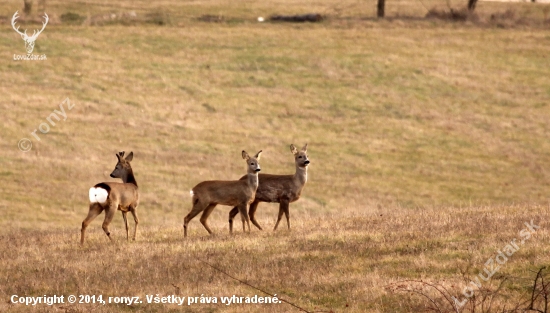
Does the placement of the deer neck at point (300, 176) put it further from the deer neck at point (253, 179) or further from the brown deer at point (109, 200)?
the brown deer at point (109, 200)

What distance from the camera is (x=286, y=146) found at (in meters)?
40.3

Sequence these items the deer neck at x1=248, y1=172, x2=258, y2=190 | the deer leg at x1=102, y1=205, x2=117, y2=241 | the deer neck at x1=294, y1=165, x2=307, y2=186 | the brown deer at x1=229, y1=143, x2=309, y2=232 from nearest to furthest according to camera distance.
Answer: the deer leg at x1=102, y1=205, x2=117, y2=241, the deer neck at x1=248, y1=172, x2=258, y2=190, the brown deer at x1=229, y1=143, x2=309, y2=232, the deer neck at x1=294, y1=165, x2=307, y2=186

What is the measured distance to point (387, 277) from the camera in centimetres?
1357

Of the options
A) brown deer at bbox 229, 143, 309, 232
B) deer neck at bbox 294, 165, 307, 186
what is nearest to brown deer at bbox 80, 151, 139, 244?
brown deer at bbox 229, 143, 309, 232

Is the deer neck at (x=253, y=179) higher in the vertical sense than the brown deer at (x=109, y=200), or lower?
higher

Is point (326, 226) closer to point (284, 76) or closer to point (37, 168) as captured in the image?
point (37, 168)

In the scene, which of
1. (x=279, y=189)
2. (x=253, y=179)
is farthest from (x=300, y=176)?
(x=253, y=179)

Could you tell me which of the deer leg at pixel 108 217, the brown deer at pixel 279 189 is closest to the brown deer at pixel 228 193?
the brown deer at pixel 279 189

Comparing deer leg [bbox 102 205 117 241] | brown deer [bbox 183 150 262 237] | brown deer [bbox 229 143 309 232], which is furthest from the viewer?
brown deer [bbox 229 143 309 232]

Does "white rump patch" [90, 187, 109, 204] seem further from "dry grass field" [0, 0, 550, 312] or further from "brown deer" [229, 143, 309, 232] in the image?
"brown deer" [229, 143, 309, 232]

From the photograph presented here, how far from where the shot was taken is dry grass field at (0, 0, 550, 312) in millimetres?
14047

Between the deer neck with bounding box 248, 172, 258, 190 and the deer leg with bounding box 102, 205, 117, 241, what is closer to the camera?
the deer leg with bounding box 102, 205, 117, 241

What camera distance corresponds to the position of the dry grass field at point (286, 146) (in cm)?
1405

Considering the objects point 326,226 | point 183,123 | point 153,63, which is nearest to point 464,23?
point 153,63
